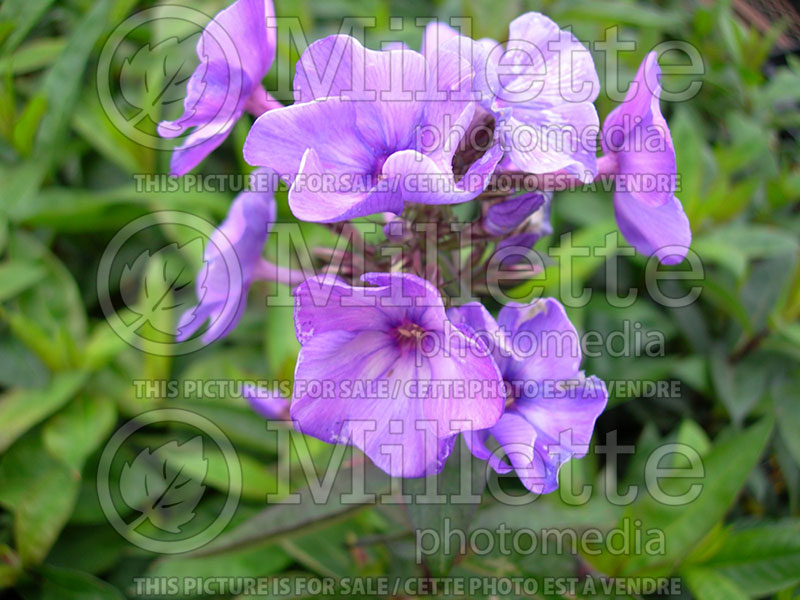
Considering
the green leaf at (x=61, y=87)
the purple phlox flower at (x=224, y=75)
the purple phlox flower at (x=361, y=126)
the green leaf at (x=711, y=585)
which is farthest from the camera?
the green leaf at (x=61, y=87)

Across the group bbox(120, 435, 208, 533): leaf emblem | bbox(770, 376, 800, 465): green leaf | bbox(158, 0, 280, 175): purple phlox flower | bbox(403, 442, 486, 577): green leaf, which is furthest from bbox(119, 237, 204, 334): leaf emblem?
bbox(770, 376, 800, 465): green leaf

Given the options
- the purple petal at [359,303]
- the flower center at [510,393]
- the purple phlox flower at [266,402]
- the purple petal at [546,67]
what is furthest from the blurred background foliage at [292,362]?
the purple petal at [546,67]

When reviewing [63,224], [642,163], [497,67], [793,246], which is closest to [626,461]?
[793,246]

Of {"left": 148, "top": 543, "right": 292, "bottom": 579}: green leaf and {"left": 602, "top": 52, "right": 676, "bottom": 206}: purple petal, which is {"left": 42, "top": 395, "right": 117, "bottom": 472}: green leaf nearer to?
{"left": 148, "top": 543, "right": 292, "bottom": 579}: green leaf

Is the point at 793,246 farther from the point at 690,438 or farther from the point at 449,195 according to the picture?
the point at 449,195

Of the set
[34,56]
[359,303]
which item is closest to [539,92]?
[359,303]

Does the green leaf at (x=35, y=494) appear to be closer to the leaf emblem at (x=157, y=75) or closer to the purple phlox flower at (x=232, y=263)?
the purple phlox flower at (x=232, y=263)
